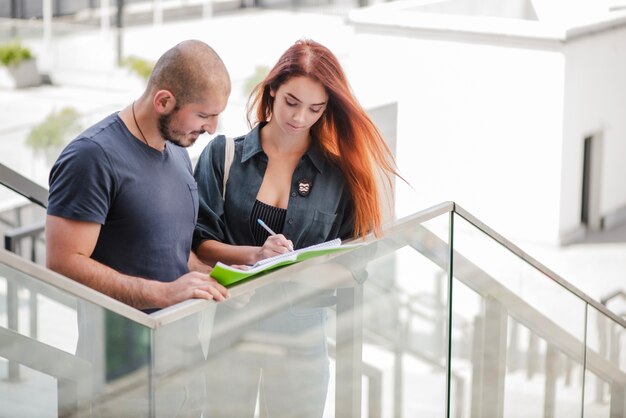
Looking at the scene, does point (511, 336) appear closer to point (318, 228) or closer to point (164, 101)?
point (318, 228)

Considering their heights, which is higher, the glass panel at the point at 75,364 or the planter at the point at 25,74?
the planter at the point at 25,74

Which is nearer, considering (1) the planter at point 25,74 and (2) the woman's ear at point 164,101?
(2) the woman's ear at point 164,101

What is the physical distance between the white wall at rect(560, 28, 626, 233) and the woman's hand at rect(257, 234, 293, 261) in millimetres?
14193

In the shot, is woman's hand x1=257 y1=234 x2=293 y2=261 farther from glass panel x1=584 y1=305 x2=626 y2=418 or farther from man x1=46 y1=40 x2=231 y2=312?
glass panel x1=584 y1=305 x2=626 y2=418

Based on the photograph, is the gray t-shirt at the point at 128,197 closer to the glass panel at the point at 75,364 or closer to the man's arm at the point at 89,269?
the man's arm at the point at 89,269

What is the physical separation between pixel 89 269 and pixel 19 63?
75.0 feet

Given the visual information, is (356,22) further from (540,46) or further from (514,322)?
(514,322)

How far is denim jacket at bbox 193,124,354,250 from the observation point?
3.44m

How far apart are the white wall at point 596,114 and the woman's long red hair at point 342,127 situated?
45.1 feet

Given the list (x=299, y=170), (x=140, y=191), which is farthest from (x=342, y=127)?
(x=140, y=191)

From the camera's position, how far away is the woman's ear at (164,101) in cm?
299

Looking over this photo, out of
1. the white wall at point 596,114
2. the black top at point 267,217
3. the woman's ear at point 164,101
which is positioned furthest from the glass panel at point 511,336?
the white wall at point 596,114

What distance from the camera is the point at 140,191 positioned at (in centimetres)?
299

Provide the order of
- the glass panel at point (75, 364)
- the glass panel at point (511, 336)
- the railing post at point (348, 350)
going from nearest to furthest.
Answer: the glass panel at point (75, 364), the railing post at point (348, 350), the glass panel at point (511, 336)
